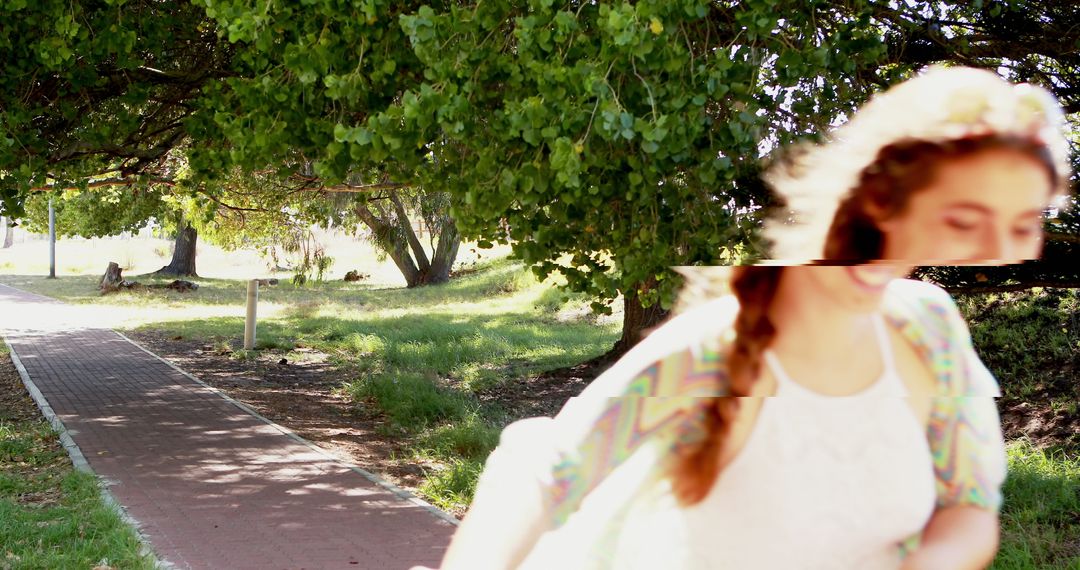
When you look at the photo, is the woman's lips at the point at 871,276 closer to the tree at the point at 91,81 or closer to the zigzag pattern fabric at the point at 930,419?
the zigzag pattern fabric at the point at 930,419

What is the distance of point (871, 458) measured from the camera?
0.74m

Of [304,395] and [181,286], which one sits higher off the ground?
[181,286]

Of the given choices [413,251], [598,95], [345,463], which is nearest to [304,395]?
[345,463]

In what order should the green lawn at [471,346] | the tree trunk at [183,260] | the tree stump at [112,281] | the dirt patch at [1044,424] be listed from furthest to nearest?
the tree trunk at [183,260], the tree stump at [112,281], the dirt patch at [1044,424], the green lawn at [471,346]

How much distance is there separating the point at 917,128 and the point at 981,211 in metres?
0.07

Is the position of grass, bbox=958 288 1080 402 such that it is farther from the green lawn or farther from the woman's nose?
the woman's nose

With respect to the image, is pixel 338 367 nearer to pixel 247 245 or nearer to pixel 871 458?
pixel 247 245

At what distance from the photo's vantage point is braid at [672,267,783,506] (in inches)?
30.5

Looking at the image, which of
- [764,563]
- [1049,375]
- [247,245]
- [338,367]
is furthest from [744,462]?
[247,245]

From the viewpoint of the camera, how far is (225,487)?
812 cm

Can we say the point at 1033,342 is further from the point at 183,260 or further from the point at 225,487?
the point at 183,260

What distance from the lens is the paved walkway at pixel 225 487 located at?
21.0 feet

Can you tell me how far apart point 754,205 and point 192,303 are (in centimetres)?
2745

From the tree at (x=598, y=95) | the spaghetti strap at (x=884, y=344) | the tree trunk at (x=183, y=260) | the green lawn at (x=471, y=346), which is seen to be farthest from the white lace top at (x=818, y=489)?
the tree trunk at (x=183, y=260)
